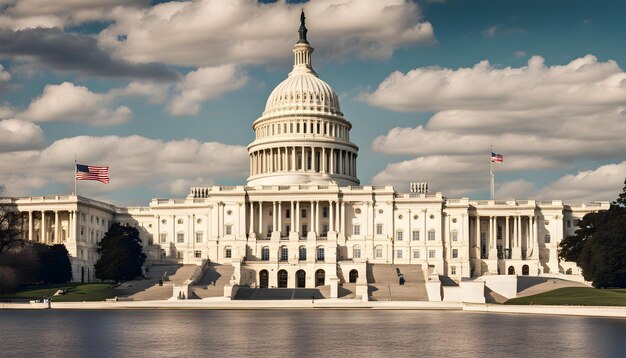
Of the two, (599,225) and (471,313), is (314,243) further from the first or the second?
(471,313)

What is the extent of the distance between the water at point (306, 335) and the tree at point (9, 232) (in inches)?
1783

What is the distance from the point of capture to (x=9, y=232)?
15038 cm

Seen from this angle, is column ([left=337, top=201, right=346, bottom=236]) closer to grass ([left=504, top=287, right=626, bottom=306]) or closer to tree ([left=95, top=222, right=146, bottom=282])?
tree ([left=95, top=222, right=146, bottom=282])

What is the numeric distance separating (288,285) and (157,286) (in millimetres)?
23728

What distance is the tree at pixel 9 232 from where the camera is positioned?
5896 inches

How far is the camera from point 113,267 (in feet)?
513

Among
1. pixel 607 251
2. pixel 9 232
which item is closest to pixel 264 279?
pixel 9 232

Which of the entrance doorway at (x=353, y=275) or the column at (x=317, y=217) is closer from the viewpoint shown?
the entrance doorway at (x=353, y=275)

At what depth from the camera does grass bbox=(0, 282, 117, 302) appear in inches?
5251

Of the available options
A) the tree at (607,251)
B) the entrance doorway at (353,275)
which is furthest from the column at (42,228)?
the tree at (607,251)

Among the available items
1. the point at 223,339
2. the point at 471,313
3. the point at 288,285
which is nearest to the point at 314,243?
the point at 288,285

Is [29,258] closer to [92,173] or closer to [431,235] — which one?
[92,173]

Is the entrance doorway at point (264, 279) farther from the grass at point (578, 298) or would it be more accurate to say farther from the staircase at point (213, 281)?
the grass at point (578, 298)

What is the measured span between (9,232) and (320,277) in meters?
46.7
